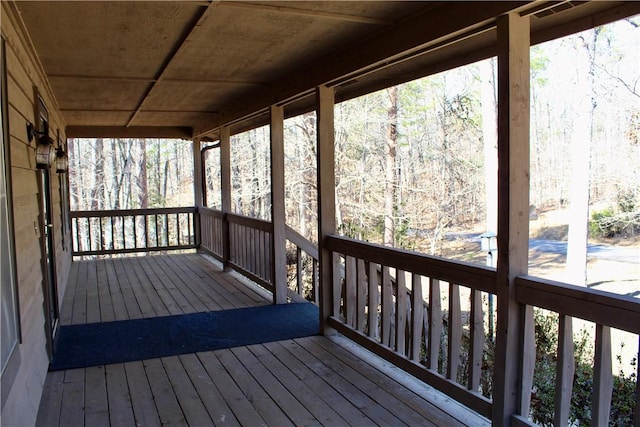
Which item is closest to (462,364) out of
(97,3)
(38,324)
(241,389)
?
(241,389)

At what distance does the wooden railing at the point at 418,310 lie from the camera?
108 inches

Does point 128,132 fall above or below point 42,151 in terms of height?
above

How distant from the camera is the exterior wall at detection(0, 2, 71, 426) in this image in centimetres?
240

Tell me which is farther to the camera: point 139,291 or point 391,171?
point 391,171

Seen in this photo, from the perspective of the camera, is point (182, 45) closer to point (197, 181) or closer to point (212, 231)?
point (212, 231)

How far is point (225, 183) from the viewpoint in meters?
7.28

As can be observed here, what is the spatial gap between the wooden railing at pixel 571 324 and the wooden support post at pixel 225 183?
17.6 ft

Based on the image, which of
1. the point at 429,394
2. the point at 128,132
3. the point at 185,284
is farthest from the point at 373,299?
the point at 128,132

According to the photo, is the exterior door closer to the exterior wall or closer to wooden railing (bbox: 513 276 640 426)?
the exterior wall

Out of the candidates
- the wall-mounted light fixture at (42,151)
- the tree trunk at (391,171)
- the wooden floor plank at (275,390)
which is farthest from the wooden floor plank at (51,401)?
the tree trunk at (391,171)

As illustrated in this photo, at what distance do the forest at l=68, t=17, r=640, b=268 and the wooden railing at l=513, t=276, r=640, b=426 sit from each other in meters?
8.35

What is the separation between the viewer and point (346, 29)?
10.5 feet

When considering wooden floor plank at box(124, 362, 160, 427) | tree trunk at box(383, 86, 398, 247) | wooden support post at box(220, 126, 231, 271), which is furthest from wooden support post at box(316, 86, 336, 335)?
tree trunk at box(383, 86, 398, 247)

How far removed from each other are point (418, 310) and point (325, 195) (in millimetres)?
1409
